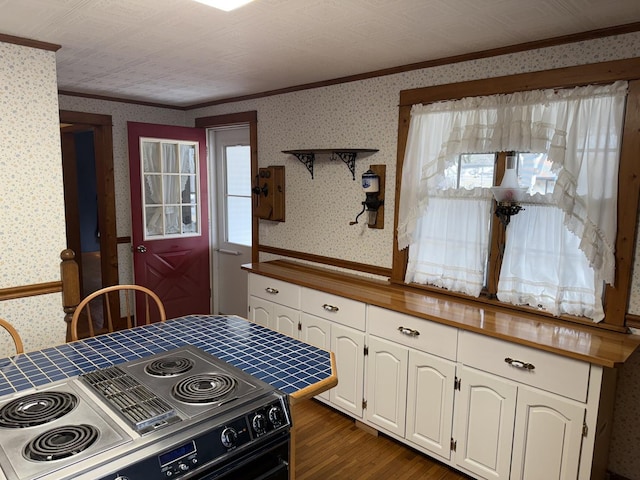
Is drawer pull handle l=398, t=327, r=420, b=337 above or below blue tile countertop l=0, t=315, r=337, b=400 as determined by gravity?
below

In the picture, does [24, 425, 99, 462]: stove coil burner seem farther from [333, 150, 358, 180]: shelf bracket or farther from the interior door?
the interior door

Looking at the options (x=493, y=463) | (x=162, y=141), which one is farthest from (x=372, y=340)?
(x=162, y=141)

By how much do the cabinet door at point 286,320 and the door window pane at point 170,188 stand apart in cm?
165

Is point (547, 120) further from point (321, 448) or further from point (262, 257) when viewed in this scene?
point (262, 257)

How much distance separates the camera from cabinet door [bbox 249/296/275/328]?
3322 millimetres

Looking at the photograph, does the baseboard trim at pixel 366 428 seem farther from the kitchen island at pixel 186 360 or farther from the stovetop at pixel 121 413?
the stovetop at pixel 121 413

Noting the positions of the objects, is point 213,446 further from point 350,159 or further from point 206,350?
point 350,159

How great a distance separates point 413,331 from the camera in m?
2.42

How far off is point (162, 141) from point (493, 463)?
3662 mm

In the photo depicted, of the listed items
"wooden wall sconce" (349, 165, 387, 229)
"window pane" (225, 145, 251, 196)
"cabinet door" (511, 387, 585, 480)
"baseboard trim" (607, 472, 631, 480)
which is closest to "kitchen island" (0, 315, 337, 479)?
"cabinet door" (511, 387, 585, 480)

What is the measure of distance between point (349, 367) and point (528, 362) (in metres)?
1.13

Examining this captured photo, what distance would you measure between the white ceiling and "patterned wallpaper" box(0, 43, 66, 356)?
23 cm

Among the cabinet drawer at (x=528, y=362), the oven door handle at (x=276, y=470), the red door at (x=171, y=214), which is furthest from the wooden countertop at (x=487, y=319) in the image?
the red door at (x=171, y=214)

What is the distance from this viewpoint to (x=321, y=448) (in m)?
2.61
